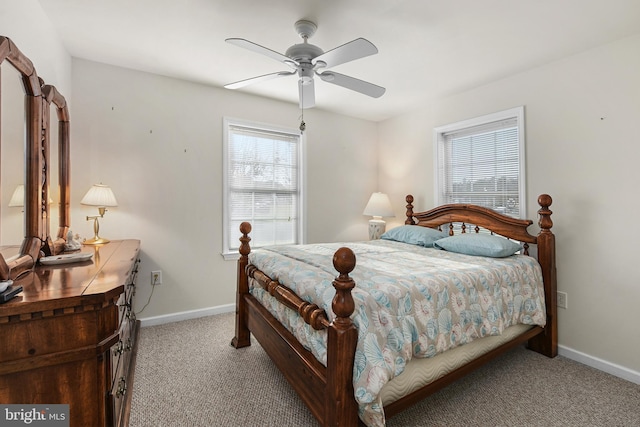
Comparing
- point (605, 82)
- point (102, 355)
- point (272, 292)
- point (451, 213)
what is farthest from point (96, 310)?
point (605, 82)

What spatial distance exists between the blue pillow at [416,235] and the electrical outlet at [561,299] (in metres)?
1.08

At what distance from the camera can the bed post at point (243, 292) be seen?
2.47 m

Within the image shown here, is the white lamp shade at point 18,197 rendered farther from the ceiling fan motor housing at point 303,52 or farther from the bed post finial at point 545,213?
the bed post finial at point 545,213

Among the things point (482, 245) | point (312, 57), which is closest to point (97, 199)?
point (312, 57)

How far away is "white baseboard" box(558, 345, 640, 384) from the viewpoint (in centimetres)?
214

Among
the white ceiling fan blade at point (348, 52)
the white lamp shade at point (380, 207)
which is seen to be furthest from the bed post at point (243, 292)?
the white lamp shade at point (380, 207)

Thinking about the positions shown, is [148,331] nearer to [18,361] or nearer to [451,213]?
[18,361]

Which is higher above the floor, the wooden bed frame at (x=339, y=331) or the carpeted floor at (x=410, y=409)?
the wooden bed frame at (x=339, y=331)

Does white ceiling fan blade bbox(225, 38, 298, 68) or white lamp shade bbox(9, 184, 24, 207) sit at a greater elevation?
white ceiling fan blade bbox(225, 38, 298, 68)

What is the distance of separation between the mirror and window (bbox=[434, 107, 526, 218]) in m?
3.64

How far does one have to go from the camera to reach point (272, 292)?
185 cm

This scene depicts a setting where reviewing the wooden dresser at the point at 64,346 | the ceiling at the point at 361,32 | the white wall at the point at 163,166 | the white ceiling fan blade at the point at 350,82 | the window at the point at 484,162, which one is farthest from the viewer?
the window at the point at 484,162

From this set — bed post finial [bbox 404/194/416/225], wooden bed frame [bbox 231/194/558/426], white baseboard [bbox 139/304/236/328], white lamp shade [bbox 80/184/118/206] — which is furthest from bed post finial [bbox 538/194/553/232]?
white lamp shade [bbox 80/184/118/206]

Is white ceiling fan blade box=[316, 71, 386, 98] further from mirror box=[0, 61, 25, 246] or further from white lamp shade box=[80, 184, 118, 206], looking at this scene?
white lamp shade box=[80, 184, 118, 206]
